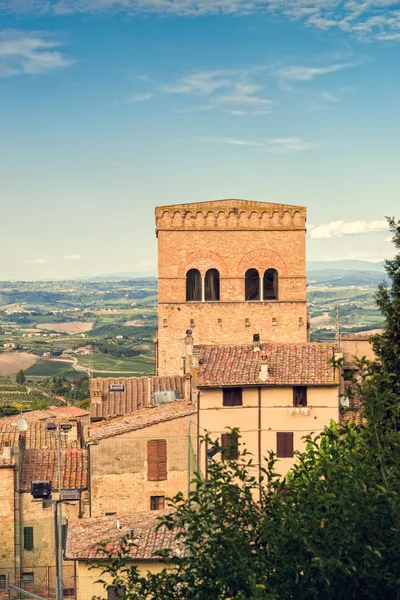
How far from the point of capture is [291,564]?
12969 millimetres

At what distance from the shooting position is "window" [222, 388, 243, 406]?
3061 cm

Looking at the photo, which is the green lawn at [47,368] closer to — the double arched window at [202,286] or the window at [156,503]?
the double arched window at [202,286]

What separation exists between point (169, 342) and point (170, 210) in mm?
5815

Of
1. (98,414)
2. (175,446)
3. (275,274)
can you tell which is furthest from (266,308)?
(175,446)

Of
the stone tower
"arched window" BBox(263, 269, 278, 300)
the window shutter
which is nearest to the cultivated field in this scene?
"arched window" BBox(263, 269, 278, 300)

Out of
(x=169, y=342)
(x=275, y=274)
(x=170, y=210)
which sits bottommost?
(x=169, y=342)

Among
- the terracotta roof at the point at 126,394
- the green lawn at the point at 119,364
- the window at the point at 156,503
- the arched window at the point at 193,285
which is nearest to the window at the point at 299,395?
the window at the point at 156,503

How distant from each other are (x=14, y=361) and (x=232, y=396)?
449 feet

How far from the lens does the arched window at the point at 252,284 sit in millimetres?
43375

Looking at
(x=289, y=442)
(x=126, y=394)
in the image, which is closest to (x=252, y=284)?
(x=126, y=394)

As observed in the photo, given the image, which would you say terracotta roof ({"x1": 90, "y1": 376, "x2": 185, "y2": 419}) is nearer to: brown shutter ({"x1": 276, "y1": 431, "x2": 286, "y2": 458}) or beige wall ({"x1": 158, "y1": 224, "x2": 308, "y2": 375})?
beige wall ({"x1": 158, "y1": 224, "x2": 308, "y2": 375})

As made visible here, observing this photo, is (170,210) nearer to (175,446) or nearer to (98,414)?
(98,414)

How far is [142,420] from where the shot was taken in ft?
103

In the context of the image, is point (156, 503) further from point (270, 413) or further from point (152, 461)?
point (270, 413)
